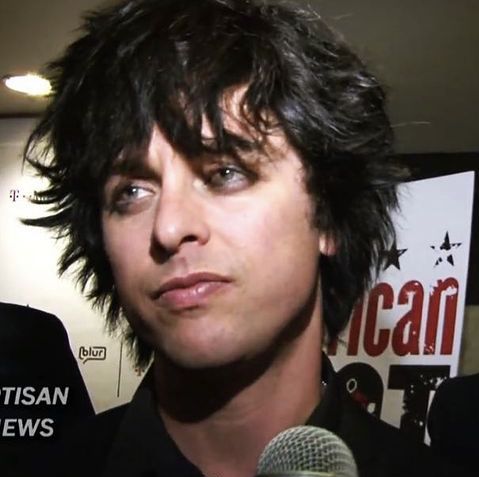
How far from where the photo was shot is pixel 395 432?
0.88m

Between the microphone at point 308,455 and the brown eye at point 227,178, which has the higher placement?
the brown eye at point 227,178

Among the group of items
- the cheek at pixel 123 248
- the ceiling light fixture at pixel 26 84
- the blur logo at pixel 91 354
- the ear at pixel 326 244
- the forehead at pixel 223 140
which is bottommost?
the blur logo at pixel 91 354

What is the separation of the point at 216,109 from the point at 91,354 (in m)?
0.73

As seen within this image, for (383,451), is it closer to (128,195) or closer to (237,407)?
(237,407)

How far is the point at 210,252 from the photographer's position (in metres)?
0.71

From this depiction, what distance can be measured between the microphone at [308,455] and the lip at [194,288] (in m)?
0.19

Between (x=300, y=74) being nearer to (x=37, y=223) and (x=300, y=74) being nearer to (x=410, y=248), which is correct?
(x=37, y=223)

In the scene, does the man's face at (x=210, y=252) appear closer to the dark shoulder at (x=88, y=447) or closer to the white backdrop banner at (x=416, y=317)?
the dark shoulder at (x=88, y=447)

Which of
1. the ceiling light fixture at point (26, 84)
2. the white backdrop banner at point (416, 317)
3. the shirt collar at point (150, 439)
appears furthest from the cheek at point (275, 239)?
the ceiling light fixture at point (26, 84)

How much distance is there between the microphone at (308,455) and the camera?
511 millimetres

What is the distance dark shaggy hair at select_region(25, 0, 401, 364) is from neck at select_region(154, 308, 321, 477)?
15 centimetres

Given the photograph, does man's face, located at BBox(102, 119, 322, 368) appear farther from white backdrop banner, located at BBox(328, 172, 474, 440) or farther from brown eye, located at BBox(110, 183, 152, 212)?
white backdrop banner, located at BBox(328, 172, 474, 440)

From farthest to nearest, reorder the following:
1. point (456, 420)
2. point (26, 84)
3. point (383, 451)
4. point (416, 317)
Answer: point (26, 84) → point (416, 317) → point (456, 420) → point (383, 451)

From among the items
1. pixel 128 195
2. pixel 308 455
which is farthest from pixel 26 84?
pixel 308 455
